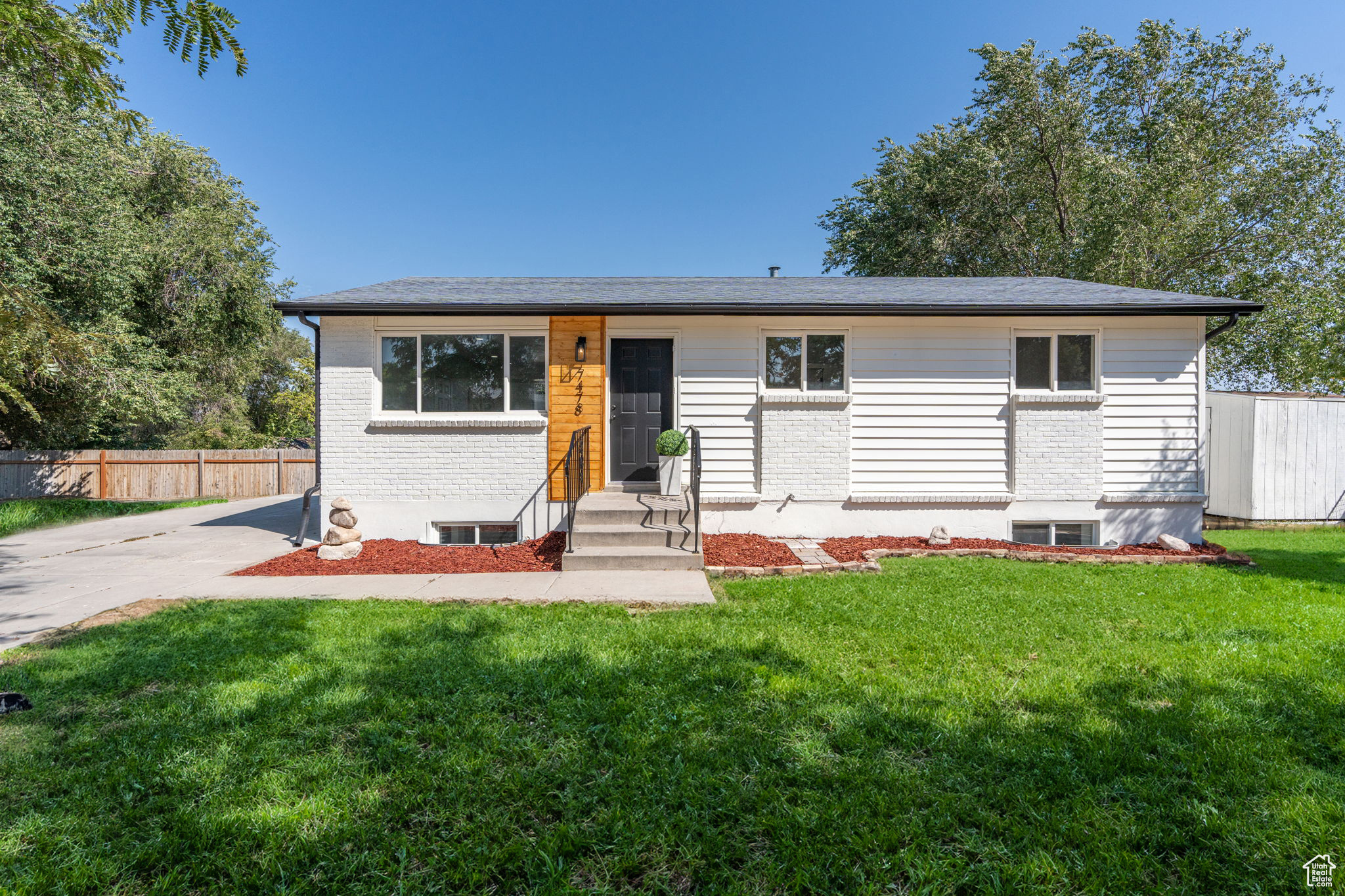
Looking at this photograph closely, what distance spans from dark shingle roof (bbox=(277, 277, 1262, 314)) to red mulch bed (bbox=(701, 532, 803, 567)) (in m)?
3.12

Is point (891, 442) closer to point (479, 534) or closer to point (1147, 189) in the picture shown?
point (479, 534)

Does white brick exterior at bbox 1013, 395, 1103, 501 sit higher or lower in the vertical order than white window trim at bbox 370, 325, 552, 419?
lower

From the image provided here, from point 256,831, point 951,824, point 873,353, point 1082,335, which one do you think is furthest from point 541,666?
point 1082,335

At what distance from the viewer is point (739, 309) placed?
760 cm

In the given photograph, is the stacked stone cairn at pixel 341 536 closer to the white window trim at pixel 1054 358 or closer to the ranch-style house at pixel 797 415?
the ranch-style house at pixel 797 415

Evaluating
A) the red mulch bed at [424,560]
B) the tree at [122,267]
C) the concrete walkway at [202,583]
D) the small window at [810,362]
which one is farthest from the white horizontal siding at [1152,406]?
the tree at [122,267]

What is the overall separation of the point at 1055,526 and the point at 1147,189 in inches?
511

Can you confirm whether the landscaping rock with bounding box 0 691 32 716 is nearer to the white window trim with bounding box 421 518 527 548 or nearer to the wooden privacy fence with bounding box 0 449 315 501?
the white window trim with bounding box 421 518 527 548

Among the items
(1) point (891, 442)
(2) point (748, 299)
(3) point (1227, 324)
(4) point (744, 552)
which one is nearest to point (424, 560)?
(4) point (744, 552)

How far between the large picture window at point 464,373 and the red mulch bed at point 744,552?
319 centimetres

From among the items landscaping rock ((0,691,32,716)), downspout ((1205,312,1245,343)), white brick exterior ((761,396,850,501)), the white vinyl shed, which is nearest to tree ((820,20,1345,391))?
the white vinyl shed

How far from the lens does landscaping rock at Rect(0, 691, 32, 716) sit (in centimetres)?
297

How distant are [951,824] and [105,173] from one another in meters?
19.1

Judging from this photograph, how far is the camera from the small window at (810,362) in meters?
8.11
